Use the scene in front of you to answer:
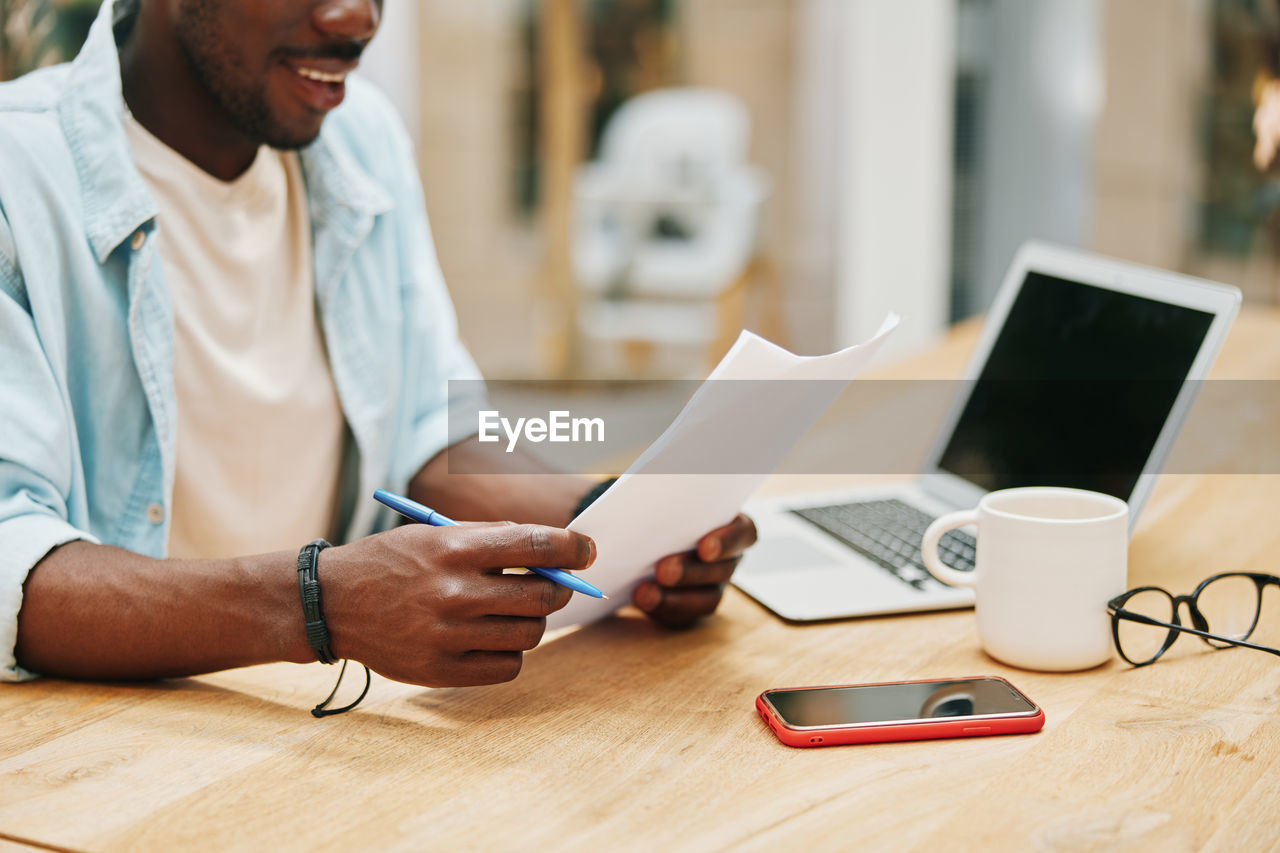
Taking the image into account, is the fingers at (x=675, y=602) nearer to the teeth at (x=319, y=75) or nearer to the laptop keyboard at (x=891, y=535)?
the laptop keyboard at (x=891, y=535)

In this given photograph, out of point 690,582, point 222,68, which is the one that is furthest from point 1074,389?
point 222,68

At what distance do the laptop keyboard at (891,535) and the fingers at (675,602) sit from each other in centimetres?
19

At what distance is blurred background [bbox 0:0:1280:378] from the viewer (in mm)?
3373

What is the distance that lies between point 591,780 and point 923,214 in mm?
3277

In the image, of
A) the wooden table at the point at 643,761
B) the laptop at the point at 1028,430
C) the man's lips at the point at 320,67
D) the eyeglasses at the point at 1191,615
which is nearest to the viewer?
the wooden table at the point at 643,761

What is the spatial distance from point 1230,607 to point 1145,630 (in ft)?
0.36

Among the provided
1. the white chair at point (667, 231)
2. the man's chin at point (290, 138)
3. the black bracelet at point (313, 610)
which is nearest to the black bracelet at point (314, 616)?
the black bracelet at point (313, 610)

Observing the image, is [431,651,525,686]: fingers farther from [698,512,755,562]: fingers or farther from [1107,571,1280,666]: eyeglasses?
[1107,571,1280,666]: eyeglasses

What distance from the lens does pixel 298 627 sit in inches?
31.0

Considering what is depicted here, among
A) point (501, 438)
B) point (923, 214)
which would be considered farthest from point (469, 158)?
point (501, 438)

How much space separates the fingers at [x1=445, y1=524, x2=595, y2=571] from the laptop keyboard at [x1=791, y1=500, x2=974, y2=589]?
1.18ft

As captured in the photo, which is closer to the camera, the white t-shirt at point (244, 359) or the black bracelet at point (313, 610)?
the black bracelet at point (313, 610)

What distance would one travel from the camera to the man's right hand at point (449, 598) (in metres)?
0.76

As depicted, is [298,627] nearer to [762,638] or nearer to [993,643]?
[762,638]
